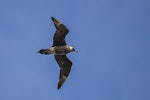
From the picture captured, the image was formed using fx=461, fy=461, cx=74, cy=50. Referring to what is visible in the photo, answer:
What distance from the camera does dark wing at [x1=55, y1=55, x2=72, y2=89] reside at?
34897mm

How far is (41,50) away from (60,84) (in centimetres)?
359

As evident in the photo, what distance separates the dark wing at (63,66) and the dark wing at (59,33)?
1422 millimetres

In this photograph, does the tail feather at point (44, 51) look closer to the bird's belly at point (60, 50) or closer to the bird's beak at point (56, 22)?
the bird's belly at point (60, 50)

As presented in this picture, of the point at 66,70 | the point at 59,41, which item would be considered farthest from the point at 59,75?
the point at 59,41

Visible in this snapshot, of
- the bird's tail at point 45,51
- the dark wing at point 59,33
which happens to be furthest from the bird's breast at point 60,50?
the bird's tail at point 45,51

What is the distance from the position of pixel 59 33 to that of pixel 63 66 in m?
2.97

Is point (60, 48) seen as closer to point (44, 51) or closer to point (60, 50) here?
point (60, 50)

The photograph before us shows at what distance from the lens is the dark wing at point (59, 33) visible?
33500 mm

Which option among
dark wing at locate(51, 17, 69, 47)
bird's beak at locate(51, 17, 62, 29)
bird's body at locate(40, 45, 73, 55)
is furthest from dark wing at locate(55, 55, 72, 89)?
bird's beak at locate(51, 17, 62, 29)

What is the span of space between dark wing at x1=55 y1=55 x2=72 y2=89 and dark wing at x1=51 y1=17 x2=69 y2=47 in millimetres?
1422

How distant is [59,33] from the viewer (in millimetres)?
33531

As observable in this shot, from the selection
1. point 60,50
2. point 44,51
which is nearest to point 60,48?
point 60,50

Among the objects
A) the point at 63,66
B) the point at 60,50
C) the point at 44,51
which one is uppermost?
the point at 60,50

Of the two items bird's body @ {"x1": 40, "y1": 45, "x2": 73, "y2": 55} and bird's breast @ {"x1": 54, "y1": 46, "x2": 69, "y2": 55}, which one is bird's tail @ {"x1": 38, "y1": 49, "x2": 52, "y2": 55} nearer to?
bird's body @ {"x1": 40, "y1": 45, "x2": 73, "y2": 55}
